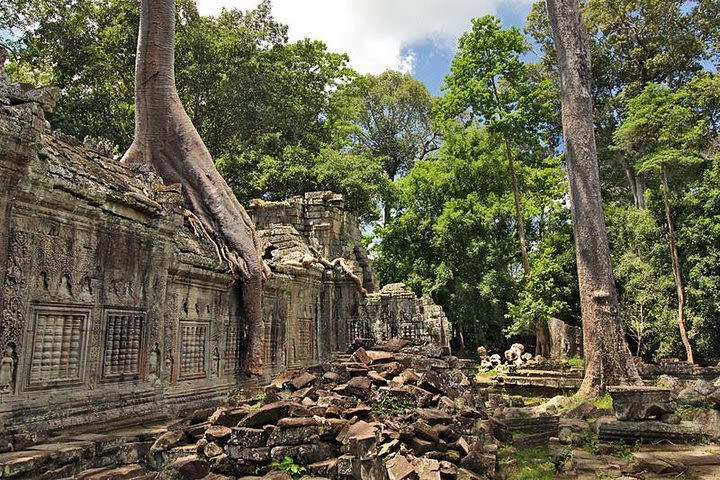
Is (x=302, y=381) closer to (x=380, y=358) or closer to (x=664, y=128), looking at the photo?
(x=380, y=358)

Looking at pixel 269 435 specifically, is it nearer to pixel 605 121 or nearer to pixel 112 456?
pixel 112 456

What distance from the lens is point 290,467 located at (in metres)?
4.49

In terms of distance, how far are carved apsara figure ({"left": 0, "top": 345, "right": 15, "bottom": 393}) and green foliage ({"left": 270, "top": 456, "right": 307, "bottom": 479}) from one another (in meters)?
2.24

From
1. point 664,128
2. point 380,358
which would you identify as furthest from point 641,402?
point 664,128

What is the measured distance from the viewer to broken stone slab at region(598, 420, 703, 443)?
6270 millimetres

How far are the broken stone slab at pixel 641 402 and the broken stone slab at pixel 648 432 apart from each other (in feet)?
0.32

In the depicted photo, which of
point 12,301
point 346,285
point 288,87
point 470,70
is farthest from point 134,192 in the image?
point 470,70

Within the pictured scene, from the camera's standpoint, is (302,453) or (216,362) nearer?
(302,453)

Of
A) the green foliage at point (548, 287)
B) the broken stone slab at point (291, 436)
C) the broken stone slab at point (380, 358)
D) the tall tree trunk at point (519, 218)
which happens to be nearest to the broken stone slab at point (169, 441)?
the broken stone slab at point (291, 436)

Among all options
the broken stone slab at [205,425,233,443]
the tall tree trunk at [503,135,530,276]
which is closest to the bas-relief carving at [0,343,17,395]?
the broken stone slab at [205,425,233,443]

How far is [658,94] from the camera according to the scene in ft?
Answer: 61.8

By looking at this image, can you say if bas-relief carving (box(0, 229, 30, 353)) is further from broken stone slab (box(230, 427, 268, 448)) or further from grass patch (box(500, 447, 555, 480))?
grass patch (box(500, 447, 555, 480))

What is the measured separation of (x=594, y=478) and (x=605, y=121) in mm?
25067

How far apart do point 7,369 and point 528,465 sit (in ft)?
17.3
